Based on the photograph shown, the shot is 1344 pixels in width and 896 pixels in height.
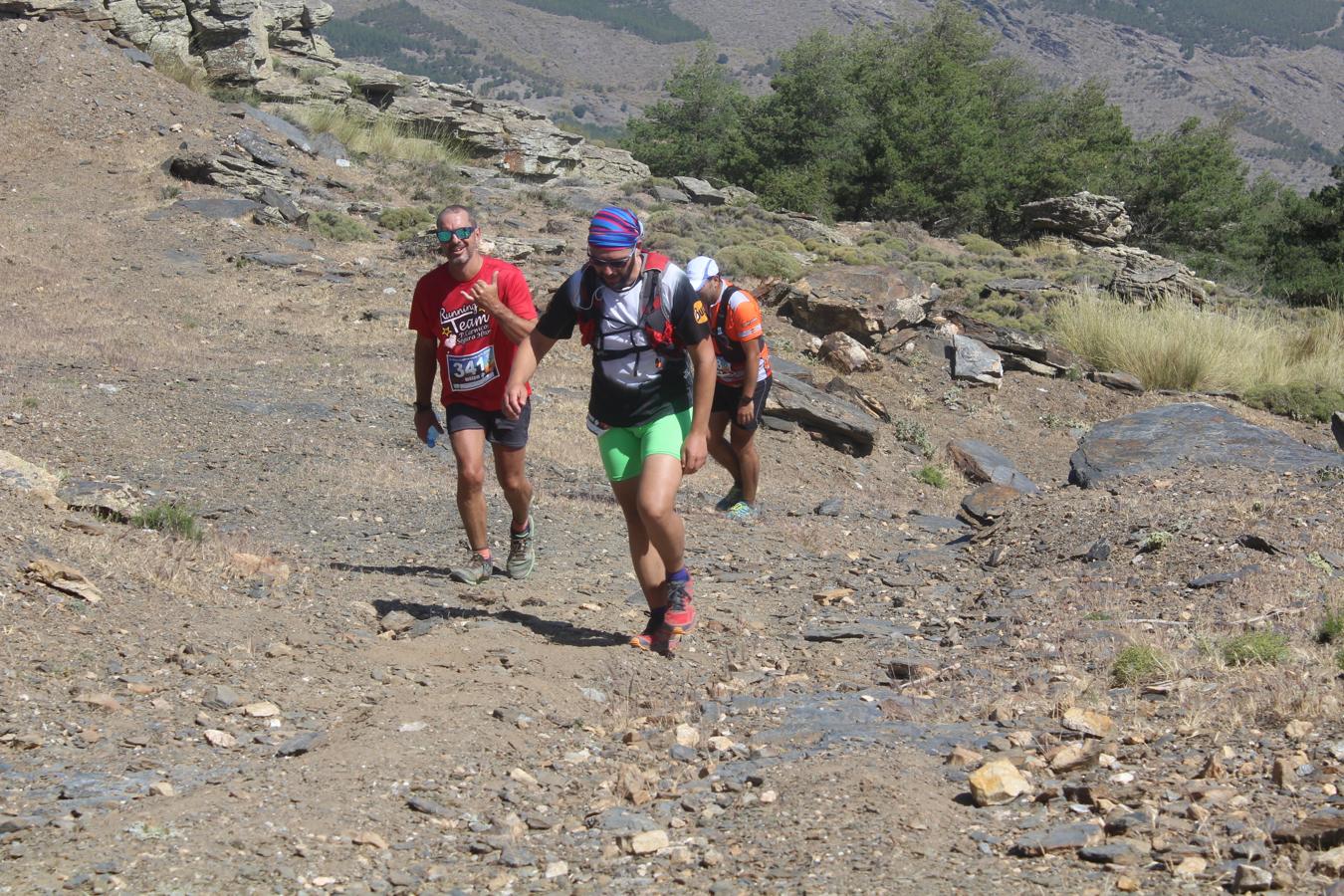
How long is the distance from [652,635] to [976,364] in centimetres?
979

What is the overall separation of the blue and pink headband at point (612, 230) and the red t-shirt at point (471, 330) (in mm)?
1049

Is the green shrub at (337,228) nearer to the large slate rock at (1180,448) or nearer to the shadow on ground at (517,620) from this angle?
the large slate rock at (1180,448)

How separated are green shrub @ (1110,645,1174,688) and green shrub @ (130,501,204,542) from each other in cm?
432

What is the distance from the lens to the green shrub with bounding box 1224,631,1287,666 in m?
4.82

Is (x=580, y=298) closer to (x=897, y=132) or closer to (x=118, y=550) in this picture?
(x=118, y=550)

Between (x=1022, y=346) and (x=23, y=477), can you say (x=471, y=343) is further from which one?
(x=1022, y=346)

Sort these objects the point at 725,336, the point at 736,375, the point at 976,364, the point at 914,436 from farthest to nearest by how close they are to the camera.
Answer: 1. the point at 976,364
2. the point at 914,436
3. the point at 736,375
4. the point at 725,336

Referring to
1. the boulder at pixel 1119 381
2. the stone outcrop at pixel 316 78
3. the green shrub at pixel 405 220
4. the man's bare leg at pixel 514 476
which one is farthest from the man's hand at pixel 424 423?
the stone outcrop at pixel 316 78

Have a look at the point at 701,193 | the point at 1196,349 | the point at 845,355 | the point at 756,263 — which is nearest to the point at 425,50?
the point at 701,193

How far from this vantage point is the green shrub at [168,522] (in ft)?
21.2

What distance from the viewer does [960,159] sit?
29.1 metres

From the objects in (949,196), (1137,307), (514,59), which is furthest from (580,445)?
(514,59)

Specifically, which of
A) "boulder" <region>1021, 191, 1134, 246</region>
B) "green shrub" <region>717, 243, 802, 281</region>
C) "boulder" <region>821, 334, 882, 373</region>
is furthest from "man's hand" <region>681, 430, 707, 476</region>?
"boulder" <region>1021, 191, 1134, 246</region>

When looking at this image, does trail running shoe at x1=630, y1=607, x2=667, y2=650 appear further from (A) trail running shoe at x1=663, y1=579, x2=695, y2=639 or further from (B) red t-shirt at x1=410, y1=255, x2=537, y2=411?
(B) red t-shirt at x1=410, y1=255, x2=537, y2=411
